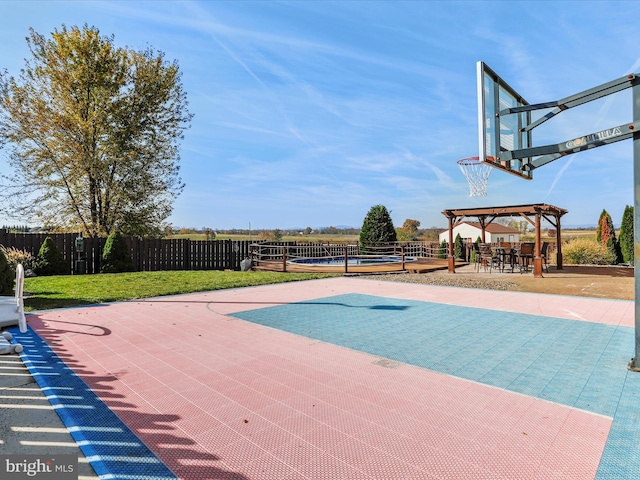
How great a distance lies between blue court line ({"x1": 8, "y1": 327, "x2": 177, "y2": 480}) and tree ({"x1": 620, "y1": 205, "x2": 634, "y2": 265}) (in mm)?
22108

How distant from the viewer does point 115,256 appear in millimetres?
14188

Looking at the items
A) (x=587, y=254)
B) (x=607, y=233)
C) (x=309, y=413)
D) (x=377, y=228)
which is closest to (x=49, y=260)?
(x=309, y=413)

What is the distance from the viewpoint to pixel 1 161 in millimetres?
16703

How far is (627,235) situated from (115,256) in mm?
23304

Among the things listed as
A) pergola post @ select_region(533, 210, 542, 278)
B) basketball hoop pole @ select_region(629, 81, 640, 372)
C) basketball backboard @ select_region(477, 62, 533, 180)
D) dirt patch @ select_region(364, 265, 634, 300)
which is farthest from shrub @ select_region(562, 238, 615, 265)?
basketball hoop pole @ select_region(629, 81, 640, 372)

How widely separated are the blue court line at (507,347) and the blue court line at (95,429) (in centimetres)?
265

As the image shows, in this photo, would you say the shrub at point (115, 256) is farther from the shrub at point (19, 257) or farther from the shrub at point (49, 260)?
the shrub at point (19, 257)

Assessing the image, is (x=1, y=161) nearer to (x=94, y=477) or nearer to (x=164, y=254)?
(x=164, y=254)

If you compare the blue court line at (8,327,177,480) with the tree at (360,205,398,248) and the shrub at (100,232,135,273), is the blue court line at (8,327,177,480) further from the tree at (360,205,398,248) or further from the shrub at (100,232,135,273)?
the tree at (360,205,398,248)

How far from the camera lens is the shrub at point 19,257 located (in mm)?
11448

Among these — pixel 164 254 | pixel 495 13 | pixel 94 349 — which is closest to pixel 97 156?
pixel 164 254

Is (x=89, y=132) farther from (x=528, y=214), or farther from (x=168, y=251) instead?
(x=528, y=214)

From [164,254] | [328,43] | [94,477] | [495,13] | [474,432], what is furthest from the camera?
[164,254]

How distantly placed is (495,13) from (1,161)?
20523mm
